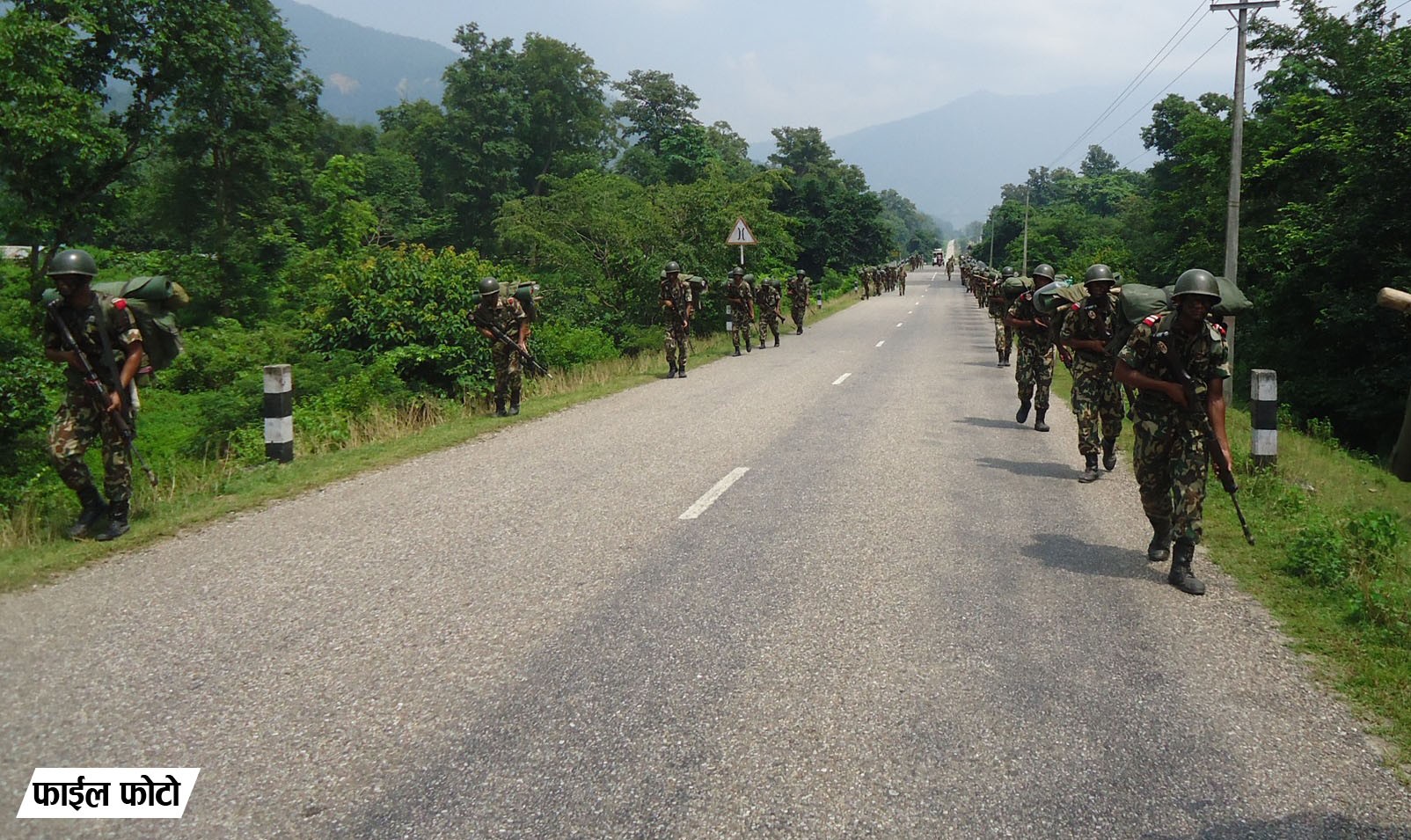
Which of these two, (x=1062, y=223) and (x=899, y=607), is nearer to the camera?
(x=899, y=607)

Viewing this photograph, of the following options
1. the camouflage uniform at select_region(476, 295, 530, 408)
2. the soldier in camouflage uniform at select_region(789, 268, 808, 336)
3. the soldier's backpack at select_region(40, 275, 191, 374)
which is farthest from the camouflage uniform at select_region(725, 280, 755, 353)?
the soldier's backpack at select_region(40, 275, 191, 374)

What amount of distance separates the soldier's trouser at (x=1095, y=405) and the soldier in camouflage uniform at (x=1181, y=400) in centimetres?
297

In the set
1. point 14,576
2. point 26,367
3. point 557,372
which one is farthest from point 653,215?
point 14,576

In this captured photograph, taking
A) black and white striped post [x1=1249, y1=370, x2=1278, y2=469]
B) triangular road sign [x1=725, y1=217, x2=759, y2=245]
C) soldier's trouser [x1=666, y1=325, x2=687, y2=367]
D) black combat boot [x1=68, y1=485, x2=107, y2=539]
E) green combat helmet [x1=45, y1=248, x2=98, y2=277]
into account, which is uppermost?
triangular road sign [x1=725, y1=217, x2=759, y2=245]

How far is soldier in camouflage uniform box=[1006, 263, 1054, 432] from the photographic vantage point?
11125 millimetres

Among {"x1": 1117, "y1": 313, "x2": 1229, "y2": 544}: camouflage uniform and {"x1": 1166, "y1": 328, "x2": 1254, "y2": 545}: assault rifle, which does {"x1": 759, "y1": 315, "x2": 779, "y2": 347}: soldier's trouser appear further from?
{"x1": 1166, "y1": 328, "x2": 1254, "y2": 545}: assault rifle

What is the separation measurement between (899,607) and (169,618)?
3.98 m

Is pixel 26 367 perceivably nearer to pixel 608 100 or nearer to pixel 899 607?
pixel 899 607

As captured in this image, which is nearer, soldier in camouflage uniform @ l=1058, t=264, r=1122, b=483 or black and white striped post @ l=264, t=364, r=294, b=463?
soldier in camouflage uniform @ l=1058, t=264, r=1122, b=483

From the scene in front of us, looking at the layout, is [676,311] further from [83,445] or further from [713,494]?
[83,445]

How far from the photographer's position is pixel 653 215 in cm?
2702

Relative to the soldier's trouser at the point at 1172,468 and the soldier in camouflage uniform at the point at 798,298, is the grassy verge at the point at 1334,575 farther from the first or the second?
the soldier in camouflage uniform at the point at 798,298

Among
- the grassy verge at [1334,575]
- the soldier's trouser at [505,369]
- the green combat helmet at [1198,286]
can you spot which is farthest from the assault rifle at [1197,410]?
the soldier's trouser at [505,369]

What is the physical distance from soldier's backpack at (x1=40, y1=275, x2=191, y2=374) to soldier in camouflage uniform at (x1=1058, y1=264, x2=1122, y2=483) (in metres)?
7.87
